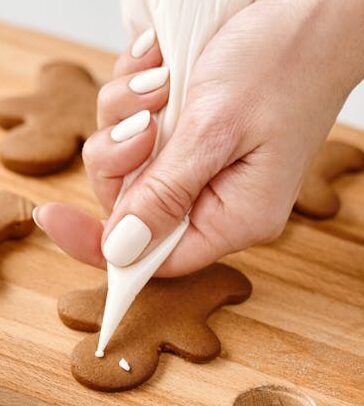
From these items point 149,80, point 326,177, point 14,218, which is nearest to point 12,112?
point 14,218

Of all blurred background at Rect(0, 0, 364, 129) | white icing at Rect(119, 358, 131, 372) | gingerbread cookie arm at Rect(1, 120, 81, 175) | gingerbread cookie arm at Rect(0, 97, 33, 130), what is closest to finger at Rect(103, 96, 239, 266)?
white icing at Rect(119, 358, 131, 372)

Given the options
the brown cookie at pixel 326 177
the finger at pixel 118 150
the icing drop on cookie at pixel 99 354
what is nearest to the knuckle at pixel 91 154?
the finger at pixel 118 150

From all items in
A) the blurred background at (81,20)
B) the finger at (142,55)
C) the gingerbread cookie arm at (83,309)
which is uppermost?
the finger at (142,55)

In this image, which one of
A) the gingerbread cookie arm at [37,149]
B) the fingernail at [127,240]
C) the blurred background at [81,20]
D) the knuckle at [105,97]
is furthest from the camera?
the blurred background at [81,20]

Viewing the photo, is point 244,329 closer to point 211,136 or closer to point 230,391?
point 230,391

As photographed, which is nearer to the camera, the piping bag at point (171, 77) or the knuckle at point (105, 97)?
the piping bag at point (171, 77)

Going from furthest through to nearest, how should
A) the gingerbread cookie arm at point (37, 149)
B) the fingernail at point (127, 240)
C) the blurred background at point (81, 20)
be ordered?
the blurred background at point (81, 20) → the gingerbread cookie arm at point (37, 149) → the fingernail at point (127, 240)

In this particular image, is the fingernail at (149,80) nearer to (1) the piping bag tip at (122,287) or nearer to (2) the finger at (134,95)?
(2) the finger at (134,95)

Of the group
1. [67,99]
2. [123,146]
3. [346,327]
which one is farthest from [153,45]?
[346,327]
